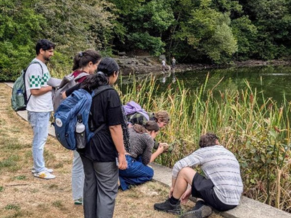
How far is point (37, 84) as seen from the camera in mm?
3018

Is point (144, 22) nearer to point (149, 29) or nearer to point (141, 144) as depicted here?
point (149, 29)

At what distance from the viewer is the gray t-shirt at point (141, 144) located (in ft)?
10.5

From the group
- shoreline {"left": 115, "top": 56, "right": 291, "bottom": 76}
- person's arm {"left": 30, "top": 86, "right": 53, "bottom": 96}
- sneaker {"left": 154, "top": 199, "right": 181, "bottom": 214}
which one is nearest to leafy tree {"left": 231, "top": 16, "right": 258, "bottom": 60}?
shoreline {"left": 115, "top": 56, "right": 291, "bottom": 76}

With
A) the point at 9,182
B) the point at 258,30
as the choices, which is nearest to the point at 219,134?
the point at 9,182

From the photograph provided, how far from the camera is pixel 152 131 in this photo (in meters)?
3.40

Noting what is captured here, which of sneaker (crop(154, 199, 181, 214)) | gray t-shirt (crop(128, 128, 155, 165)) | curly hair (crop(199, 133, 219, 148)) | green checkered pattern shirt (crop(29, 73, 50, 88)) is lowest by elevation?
sneaker (crop(154, 199, 181, 214))

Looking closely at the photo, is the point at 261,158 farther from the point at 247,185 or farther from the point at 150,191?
the point at 150,191

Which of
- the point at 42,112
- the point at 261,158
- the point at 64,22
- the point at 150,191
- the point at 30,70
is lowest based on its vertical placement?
the point at 150,191

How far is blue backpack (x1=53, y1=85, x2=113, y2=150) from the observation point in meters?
1.99

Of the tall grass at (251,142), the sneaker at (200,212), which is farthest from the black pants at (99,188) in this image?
the tall grass at (251,142)

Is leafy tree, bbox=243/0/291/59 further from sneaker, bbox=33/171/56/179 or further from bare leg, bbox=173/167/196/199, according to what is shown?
bare leg, bbox=173/167/196/199

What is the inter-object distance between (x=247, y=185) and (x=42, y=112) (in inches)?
78.7

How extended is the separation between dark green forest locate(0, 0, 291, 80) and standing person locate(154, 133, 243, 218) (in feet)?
27.5

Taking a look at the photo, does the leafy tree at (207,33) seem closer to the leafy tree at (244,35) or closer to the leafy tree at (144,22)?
the leafy tree at (144,22)
